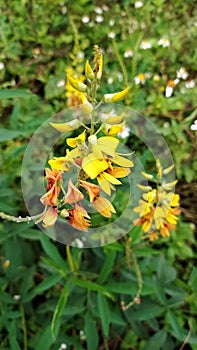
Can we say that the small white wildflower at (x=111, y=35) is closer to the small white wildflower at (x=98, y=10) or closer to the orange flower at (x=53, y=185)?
the small white wildflower at (x=98, y=10)

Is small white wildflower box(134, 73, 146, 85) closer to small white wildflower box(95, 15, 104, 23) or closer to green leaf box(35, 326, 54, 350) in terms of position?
small white wildflower box(95, 15, 104, 23)

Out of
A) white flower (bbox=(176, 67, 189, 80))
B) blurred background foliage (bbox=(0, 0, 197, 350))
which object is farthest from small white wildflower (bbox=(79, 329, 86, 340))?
white flower (bbox=(176, 67, 189, 80))

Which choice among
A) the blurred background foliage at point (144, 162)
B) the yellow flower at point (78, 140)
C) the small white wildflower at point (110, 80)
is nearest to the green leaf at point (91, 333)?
the blurred background foliage at point (144, 162)

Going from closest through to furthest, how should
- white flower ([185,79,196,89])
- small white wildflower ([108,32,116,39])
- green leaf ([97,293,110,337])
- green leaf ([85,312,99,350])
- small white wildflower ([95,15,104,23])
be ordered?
green leaf ([97,293,110,337]), green leaf ([85,312,99,350]), white flower ([185,79,196,89]), small white wildflower ([108,32,116,39]), small white wildflower ([95,15,104,23])

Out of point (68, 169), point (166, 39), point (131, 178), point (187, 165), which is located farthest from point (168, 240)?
A: point (68, 169)

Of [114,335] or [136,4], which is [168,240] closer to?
[114,335]

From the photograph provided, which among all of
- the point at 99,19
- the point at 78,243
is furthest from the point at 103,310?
the point at 99,19

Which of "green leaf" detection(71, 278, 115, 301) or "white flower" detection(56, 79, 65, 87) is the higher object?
"white flower" detection(56, 79, 65, 87)

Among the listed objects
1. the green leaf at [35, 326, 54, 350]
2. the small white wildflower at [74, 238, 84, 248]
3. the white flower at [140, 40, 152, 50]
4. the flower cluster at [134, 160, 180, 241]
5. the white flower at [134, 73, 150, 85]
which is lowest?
the green leaf at [35, 326, 54, 350]
